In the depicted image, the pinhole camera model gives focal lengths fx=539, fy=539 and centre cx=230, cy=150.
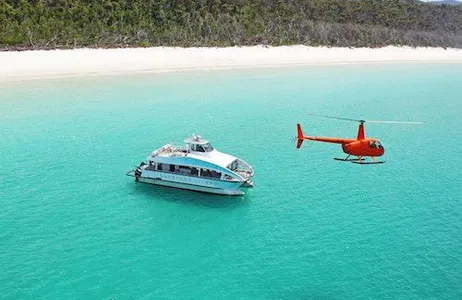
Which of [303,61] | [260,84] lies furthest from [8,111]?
[303,61]

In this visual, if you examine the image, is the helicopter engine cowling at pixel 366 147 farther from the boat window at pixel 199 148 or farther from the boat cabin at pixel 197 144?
the boat window at pixel 199 148

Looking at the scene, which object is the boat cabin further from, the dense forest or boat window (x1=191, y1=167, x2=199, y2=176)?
the dense forest

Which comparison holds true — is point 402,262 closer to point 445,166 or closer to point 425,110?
point 445,166


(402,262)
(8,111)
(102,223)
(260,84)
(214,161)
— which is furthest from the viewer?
(260,84)

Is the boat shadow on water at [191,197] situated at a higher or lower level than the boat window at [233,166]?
lower

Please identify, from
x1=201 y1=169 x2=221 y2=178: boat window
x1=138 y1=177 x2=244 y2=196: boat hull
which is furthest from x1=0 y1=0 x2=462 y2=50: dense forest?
x1=201 y1=169 x2=221 y2=178: boat window

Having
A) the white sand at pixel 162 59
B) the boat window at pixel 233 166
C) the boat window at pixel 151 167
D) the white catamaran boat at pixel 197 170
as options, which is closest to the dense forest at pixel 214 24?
the white sand at pixel 162 59
